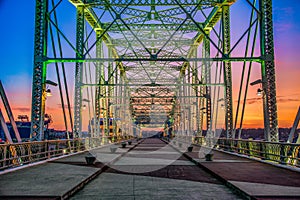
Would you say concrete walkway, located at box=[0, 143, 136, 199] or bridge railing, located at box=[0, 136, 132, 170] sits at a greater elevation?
bridge railing, located at box=[0, 136, 132, 170]

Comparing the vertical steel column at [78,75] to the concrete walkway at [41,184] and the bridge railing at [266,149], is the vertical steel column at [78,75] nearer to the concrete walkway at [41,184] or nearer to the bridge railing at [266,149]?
the bridge railing at [266,149]

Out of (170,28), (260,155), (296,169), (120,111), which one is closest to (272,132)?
(260,155)

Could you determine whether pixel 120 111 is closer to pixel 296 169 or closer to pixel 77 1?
pixel 77 1

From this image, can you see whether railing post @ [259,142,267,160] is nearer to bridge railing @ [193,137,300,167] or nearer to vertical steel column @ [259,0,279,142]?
bridge railing @ [193,137,300,167]

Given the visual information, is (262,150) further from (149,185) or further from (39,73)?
(39,73)

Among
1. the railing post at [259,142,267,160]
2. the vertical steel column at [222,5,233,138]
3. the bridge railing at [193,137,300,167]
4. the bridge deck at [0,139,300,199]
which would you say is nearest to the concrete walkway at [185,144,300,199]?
the bridge deck at [0,139,300,199]

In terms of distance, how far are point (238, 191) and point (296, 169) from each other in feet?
15.1

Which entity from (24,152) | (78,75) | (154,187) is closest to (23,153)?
(24,152)

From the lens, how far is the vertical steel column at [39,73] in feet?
67.4

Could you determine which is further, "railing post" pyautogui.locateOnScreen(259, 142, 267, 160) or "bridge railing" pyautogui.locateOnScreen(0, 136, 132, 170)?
"railing post" pyautogui.locateOnScreen(259, 142, 267, 160)

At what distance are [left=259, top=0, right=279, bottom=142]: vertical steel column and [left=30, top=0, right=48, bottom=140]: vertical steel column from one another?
12.8m

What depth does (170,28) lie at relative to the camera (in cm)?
3666

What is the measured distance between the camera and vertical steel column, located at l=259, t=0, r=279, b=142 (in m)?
18.8

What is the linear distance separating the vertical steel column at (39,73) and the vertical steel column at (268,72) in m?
12.8
